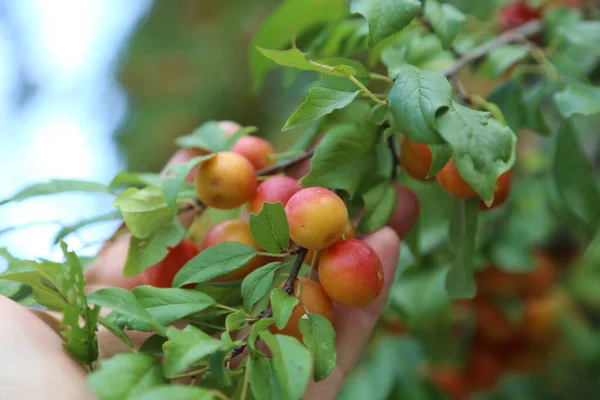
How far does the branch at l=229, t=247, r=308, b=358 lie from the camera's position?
0.34 meters

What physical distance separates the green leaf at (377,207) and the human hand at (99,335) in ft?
A: 0.12

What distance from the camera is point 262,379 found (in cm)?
31

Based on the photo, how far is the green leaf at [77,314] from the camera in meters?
0.34

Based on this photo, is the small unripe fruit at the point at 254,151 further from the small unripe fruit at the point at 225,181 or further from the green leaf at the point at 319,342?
the green leaf at the point at 319,342

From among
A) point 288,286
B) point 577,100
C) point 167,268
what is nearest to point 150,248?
point 167,268

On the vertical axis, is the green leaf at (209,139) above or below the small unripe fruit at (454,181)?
above

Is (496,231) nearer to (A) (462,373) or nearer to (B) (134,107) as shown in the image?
(A) (462,373)

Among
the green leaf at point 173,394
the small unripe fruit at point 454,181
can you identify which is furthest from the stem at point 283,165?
the green leaf at point 173,394

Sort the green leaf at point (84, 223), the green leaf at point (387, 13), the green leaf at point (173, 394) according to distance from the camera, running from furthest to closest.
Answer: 1. the green leaf at point (84, 223)
2. the green leaf at point (387, 13)
3. the green leaf at point (173, 394)

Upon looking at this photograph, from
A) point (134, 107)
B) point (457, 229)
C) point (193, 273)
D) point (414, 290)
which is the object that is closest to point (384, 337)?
point (414, 290)

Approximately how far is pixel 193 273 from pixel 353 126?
0.51 ft

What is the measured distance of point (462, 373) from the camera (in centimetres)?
94

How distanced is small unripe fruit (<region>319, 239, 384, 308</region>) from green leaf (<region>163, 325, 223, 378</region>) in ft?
0.33

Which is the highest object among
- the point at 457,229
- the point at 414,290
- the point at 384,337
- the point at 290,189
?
the point at 290,189
